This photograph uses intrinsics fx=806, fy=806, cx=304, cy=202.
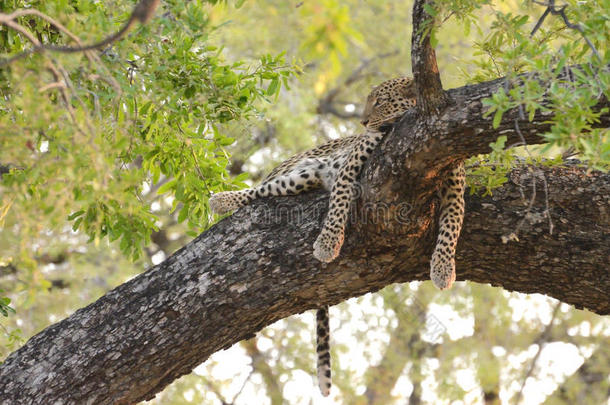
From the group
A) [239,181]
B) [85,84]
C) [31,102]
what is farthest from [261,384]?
[31,102]

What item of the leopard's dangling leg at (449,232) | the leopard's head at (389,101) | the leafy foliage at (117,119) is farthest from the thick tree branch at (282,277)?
the leopard's head at (389,101)

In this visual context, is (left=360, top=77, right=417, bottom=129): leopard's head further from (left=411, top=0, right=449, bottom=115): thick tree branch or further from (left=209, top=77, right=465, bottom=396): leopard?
(left=411, top=0, right=449, bottom=115): thick tree branch

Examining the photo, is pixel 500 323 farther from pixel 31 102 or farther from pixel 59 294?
pixel 31 102

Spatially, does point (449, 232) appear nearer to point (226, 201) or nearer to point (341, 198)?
point (341, 198)

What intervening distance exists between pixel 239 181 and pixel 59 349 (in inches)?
80.9

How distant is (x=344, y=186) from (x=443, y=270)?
32.0 inches

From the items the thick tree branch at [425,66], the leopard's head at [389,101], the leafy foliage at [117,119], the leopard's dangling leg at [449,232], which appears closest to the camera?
the leafy foliage at [117,119]

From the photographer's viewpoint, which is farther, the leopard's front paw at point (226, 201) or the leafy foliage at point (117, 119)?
the leopard's front paw at point (226, 201)

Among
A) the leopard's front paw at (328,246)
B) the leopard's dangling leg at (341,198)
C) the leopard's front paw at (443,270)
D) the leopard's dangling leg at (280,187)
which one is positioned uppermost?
the leopard's dangling leg at (280,187)

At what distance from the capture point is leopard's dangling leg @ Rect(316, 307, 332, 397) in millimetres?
5773

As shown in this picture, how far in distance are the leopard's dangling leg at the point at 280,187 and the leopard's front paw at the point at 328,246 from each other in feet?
2.42

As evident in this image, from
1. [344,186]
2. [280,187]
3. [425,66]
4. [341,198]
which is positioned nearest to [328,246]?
[341,198]

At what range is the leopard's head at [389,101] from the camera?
545 centimetres

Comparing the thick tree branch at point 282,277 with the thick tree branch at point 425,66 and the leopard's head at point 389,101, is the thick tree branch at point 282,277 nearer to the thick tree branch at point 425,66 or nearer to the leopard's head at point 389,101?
the thick tree branch at point 425,66
